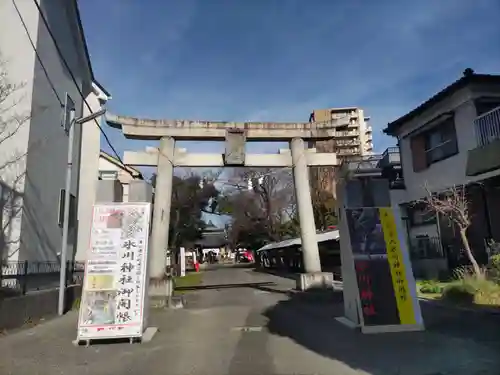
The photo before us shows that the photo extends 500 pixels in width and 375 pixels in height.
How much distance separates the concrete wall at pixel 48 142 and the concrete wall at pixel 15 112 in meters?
0.23

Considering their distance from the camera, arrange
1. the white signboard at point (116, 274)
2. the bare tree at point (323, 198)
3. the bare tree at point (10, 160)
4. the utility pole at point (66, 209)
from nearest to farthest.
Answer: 1. the white signboard at point (116, 274)
2. the bare tree at point (10, 160)
3. the utility pole at point (66, 209)
4. the bare tree at point (323, 198)

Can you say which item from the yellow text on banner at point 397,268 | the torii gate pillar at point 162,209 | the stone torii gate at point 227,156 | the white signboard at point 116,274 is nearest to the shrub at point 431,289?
the stone torii gate at point 227,156

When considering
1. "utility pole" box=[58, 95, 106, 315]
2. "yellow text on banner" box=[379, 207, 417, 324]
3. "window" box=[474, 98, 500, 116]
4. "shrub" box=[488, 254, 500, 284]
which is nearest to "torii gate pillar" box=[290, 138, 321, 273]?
"shrub" box=[488, 254, 500, 284]

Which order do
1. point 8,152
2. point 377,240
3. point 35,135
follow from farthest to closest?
point 35,135, point 8,152, point 377,240

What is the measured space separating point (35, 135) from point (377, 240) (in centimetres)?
966

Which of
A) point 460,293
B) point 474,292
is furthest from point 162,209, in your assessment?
point 474,292

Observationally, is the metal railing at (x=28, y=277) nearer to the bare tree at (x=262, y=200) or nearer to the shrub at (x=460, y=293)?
the shrub at (x=460, y=293)

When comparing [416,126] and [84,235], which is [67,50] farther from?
[416,126]

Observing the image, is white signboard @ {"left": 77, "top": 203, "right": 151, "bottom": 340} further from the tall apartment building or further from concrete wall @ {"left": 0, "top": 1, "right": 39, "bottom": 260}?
the tall apartment building

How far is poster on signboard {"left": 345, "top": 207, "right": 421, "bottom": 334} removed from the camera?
8164 mm


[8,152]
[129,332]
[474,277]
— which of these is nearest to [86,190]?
[8,152]

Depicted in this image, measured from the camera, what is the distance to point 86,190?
60.7 ft

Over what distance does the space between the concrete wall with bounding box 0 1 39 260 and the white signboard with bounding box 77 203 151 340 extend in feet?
14.4

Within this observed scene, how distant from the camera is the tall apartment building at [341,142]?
17.1 metres
